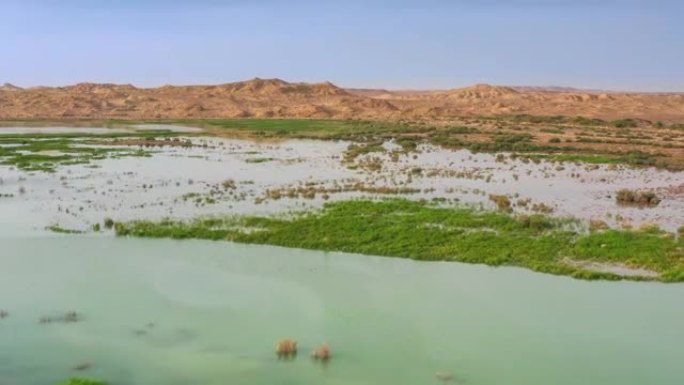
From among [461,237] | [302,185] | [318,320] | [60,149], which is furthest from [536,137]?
[318,320]

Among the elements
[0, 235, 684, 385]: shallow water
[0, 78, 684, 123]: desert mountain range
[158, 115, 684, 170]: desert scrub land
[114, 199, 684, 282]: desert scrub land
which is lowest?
[0, 235, 684, 385]: shallow water

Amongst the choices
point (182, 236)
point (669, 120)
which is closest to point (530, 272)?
point (182, 236)

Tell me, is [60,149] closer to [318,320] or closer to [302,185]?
[302,185]

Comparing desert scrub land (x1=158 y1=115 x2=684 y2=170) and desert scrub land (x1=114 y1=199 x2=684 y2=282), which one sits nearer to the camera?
desert scrub land (x1=114 y1=199 x2=684 y2=282)

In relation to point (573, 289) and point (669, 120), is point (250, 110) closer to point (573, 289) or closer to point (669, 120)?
point (669, 120)

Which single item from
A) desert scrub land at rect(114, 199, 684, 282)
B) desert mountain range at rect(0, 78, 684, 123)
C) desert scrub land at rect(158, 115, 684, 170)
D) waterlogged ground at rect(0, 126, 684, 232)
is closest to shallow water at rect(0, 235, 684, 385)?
desert scrub land at rect(114, 199, 684, 282)

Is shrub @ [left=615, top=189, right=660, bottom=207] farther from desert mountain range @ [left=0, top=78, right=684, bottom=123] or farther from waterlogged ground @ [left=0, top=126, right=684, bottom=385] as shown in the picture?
desert mountain range @ [left=0, top=78, right=684, bottom=123]

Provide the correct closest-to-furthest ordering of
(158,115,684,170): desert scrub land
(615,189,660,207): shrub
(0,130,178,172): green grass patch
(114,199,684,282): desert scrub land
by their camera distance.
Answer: (114,199,684,282): desert scrub land < (615,189,660,207): shrub < (0,130,178,172): green grass patch < (158,115,684,170): desert scrub land
